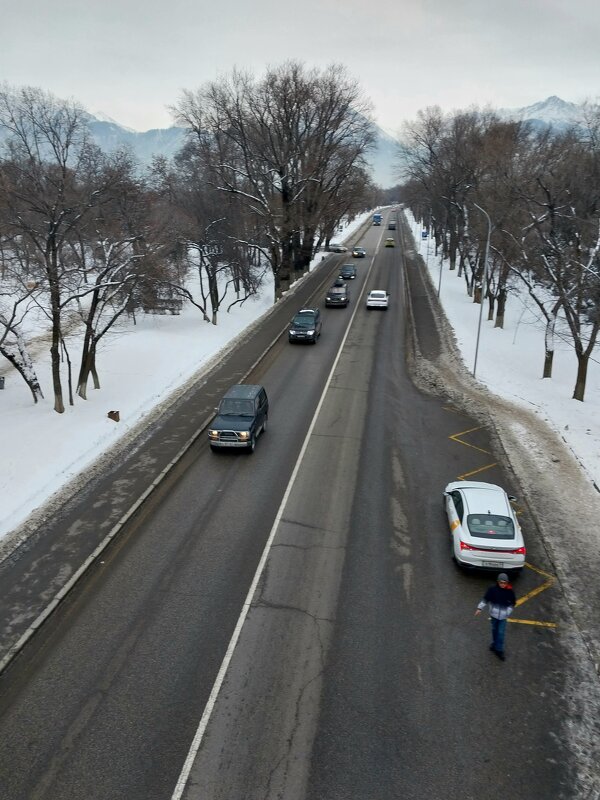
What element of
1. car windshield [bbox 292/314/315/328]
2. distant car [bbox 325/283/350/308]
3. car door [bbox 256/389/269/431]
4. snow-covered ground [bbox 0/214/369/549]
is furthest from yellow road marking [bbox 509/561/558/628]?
distant car [bbox 325/283/350/308]

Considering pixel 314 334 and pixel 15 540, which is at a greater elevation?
pixel 314 334

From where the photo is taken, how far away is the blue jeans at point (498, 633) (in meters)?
9.98

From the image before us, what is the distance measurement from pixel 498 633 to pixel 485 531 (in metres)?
2.97

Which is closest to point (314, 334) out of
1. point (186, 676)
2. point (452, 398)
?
point (452, 398)

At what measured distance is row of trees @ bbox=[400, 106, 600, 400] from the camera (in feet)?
81.0

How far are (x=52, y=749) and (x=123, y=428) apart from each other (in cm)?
1378

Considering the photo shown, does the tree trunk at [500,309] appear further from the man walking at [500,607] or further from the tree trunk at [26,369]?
the man walking at [500,607]

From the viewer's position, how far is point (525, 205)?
104 feet

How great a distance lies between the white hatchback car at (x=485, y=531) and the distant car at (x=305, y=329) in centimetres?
1953

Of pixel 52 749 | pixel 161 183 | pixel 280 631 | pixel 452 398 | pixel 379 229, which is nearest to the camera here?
pixel 52 749

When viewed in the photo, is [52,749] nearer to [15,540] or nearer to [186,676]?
[186,676]

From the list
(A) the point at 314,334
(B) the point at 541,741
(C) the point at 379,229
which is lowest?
(B) the point at 541,741

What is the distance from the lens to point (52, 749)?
817cm

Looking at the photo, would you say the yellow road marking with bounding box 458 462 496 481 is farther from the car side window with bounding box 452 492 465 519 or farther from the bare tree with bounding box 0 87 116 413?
the bare tree with bounding box 0 87 116 413
